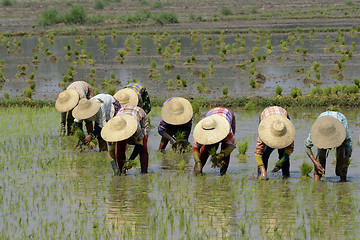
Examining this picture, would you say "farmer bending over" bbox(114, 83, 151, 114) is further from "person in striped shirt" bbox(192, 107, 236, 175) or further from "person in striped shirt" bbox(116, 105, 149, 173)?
"person in striped shirt" bbox(192, 107, 236, 175)

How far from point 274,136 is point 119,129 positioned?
1.92m

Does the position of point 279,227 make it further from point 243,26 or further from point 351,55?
point 243,26

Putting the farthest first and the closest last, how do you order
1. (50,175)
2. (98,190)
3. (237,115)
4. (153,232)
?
1. (237,115)
2. (50,175)
3. (98,190)
4. (153,232)

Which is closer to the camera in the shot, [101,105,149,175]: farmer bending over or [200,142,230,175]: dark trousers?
[101,105,149,175]: farmer bending over

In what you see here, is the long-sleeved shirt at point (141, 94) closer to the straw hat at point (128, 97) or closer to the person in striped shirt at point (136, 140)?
the straw hat at point (128, 97)

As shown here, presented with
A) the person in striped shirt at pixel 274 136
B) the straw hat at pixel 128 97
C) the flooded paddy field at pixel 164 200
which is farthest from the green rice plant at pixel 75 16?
the person in striped shirt at pixel 274 136

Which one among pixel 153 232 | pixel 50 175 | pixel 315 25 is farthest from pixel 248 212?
pixel 315 25

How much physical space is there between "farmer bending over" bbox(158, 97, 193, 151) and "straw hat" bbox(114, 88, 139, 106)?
529mm

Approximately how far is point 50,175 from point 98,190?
1201 millimetres

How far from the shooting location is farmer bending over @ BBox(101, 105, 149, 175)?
8.34 m

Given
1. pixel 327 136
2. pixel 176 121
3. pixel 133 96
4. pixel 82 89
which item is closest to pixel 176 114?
pixel 176 121

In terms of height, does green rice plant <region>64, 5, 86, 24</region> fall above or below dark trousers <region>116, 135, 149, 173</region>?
above

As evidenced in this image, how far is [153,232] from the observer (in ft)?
21.9

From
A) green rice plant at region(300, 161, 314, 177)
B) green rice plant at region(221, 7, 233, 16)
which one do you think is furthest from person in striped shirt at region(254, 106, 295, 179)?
green rice plant at region(221, 7, 233, 16)
